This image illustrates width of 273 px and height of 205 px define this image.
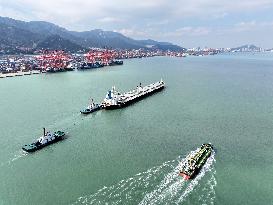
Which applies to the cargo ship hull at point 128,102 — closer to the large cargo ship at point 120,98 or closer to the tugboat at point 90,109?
the large cargo ship at point 120,98

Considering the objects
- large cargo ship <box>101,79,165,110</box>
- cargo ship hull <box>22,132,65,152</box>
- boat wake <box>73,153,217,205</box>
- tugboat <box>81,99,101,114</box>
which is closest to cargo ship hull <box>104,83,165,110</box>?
large cargo ship <box>101,79,165,110</box>

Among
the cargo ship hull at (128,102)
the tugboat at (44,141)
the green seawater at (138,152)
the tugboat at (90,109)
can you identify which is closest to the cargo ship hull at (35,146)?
the tugboat at (44,141)

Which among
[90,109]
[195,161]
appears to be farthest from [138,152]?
[90,109]

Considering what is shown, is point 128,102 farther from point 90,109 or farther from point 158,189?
point 158,189

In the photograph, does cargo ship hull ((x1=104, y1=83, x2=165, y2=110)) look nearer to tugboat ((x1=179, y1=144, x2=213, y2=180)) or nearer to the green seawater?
the green seawater

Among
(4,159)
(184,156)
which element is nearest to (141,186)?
(184,156)

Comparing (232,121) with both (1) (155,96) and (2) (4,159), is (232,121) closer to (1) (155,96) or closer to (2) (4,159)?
(1) (155,96)

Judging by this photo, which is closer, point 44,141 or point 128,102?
point 44,141
